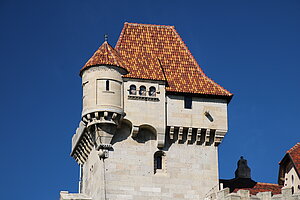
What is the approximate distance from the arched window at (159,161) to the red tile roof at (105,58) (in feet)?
17.9

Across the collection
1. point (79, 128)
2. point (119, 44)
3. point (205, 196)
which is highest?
point (119, 44)

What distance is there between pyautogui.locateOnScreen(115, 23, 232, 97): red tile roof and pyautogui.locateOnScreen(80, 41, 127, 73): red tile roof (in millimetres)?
772

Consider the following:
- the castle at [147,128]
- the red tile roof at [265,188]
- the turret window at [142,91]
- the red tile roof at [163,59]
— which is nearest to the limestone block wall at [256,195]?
the castle at [147,128]

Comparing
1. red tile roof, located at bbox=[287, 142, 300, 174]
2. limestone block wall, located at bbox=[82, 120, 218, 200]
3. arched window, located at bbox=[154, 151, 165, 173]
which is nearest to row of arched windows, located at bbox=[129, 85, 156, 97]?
limestone block wall, located at bbox=[82, 120, 218, 200]

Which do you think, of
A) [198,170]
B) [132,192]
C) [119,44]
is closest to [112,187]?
[132,192]

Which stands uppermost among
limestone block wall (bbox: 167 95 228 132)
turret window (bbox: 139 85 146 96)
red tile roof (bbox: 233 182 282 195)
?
turret window (bbox: 139 85 146 96)

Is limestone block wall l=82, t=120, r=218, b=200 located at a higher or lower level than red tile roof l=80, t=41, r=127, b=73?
lower

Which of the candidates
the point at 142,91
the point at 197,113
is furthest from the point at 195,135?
the point at 142,91

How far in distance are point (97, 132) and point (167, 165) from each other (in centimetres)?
457

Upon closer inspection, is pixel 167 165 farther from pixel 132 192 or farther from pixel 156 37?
pixel 156 37

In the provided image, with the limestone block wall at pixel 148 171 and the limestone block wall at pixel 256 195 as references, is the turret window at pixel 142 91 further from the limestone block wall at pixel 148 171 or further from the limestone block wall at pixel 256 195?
the limestone block wall at pixel 256 195

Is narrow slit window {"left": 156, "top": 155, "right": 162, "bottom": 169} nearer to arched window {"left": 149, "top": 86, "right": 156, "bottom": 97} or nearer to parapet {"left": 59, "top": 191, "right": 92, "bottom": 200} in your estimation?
arched window {"left": 149, "top": 86, "right": 156, "bottom": 97}

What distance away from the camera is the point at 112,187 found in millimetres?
61781

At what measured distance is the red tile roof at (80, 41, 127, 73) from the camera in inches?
2485
